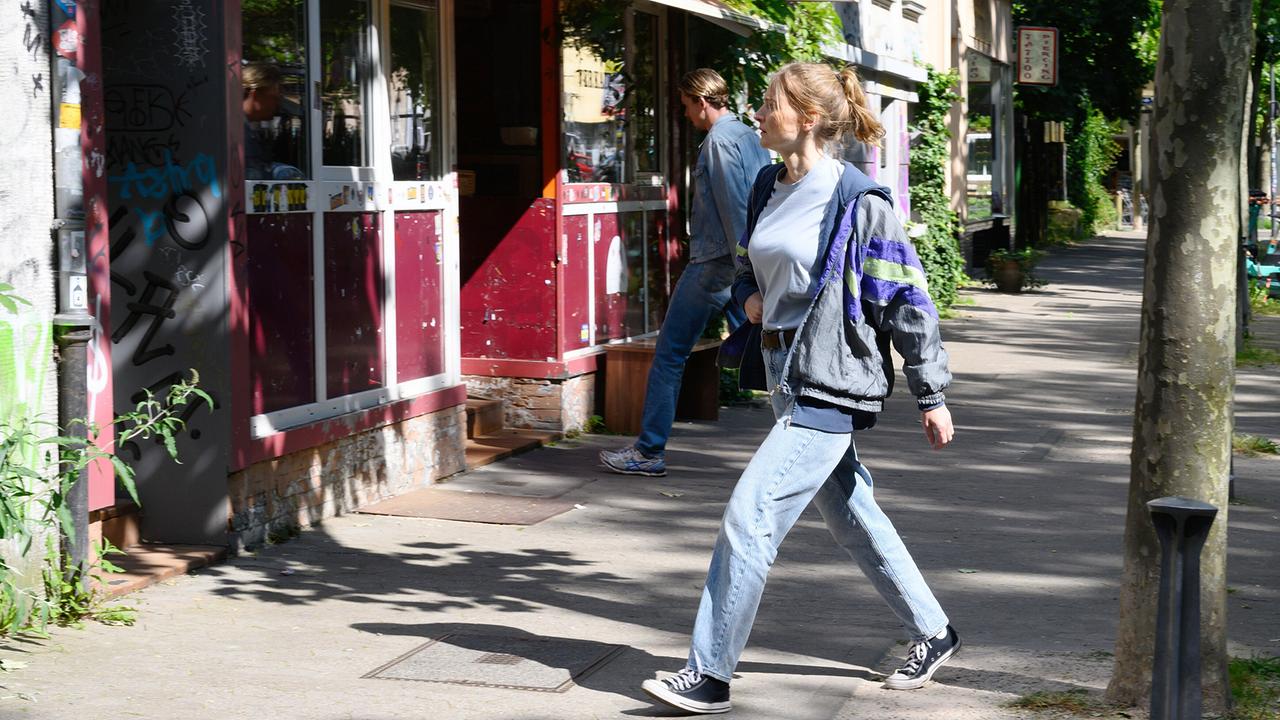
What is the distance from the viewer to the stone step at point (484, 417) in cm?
953

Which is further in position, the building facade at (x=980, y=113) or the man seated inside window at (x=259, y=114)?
the building facade at (x=980, y=113)

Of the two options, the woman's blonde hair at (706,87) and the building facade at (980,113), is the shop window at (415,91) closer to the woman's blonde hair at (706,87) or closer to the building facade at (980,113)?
the woman's blonde hair at (706,87)

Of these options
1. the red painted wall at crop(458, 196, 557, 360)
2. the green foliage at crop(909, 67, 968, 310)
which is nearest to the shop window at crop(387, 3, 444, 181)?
the red painted wall at crop(458, 196, 557, 360)

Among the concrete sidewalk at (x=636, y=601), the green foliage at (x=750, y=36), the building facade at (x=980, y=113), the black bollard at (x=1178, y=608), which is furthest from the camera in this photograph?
the building facade at (x=980, y=113)

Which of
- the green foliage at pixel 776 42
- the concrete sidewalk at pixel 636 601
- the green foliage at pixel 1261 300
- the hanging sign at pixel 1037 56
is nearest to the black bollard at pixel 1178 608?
the concrete sidewalk at pixel 636 601

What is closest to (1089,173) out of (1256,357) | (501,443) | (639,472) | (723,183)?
(1256,357)

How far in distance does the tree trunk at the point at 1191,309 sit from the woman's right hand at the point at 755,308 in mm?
1114

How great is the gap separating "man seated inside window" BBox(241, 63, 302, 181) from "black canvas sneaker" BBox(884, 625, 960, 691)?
11.1 ft

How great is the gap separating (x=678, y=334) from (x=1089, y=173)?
3769cm

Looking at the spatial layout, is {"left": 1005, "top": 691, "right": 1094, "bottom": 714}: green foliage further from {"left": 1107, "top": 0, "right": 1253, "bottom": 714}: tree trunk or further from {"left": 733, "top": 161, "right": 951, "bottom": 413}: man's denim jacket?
{"left": 733, "top": 161, "right": 951, "bottom": 413}: man's denim jacket

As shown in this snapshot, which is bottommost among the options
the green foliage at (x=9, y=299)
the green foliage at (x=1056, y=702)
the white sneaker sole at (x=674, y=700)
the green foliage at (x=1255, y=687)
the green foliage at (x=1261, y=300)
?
the green foliage at (x=1056, y=702)

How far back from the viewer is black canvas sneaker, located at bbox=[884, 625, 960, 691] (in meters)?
4.93

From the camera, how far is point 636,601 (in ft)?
20.0

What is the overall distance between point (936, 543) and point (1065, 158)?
35237mm
